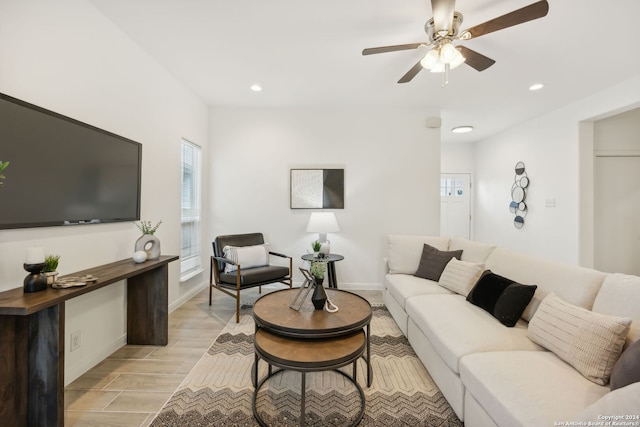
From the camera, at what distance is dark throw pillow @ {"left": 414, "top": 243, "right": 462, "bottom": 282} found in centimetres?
294

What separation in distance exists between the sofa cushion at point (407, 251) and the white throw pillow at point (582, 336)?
1.61 m

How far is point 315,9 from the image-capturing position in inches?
80.4

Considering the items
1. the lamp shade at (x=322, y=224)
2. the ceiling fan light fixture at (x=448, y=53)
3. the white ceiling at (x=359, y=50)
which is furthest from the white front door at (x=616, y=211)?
the lamp shade at (x=322, y=224)

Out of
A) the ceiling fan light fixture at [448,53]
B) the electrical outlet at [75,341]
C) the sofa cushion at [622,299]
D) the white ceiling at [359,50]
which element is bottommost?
the electrical outlet at [75,341]

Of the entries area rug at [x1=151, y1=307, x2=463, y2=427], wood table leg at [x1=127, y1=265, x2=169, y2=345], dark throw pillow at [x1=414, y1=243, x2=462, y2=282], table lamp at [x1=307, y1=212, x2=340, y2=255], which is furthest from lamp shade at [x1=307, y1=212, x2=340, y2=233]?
wood table leg at [x1=127, y1=265, x2=169, y2=345]

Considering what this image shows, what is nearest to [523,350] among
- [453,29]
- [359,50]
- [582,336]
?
[582,336]

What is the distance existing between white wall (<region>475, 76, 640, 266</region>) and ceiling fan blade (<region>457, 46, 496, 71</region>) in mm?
2392

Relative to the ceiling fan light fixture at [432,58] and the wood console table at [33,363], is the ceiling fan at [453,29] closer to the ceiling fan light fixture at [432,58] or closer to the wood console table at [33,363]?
the ceiling fan light fixture at [432,58]

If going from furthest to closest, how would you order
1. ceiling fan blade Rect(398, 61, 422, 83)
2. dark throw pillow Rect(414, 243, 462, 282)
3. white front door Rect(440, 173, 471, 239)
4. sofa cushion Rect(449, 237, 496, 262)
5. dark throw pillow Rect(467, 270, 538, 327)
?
white front door Rect(440, 173, 471, 239)
dark throw pillow Rect(414, 243, 462, 282)
sofa cushion Rect(449, 237, 496, 262)
ceiling fan blade Rect(398, 61, 422, 83)
dark throw pillow Rect(467, 270, 538, 327)

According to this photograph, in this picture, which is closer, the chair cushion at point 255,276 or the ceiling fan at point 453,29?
the ceiling fan at point 453,29

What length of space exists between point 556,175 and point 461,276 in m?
2.95

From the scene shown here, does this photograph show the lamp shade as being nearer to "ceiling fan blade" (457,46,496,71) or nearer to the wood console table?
"ceiling fan blade" (457,46,496,71)

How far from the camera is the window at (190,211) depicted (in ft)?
11.7

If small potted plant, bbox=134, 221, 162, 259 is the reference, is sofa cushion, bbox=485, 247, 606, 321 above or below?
below
